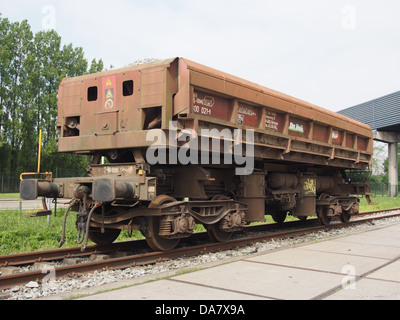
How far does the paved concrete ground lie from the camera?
460 cm

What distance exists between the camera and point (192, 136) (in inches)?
271

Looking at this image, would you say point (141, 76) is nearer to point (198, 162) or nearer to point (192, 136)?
point (192, 136)

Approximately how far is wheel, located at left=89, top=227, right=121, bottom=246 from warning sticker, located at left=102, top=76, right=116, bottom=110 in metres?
2.44

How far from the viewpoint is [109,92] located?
299 inches

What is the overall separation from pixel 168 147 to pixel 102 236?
106 inches

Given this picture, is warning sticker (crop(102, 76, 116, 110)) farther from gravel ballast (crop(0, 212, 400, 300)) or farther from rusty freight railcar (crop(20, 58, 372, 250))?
gravel ballast (crop(0, 212, 400, 300))

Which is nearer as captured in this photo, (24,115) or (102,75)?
(102,75)

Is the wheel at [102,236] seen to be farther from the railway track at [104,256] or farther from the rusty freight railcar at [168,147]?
the railway track at [104,256]

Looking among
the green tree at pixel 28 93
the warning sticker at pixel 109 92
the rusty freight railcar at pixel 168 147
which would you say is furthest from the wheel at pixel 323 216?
the green tree at pixel 28 93

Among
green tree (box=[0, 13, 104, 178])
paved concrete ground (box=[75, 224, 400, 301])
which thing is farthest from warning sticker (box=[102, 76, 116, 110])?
green tree (box=[0, 13, 104, 178])

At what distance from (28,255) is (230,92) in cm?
466

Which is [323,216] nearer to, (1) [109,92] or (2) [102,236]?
(2) [102,236]

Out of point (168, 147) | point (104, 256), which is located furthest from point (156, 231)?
point (168, 147)
